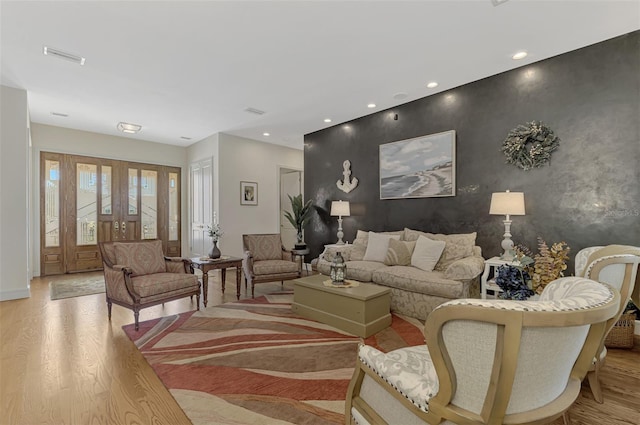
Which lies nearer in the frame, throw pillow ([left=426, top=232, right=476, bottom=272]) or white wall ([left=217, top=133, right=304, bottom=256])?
throw pillow ([left=426, top=232, right=476, bottom=272])

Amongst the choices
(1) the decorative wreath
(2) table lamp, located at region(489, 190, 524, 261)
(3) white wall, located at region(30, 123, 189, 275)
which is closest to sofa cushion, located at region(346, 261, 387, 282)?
(2) table lamp, located at region(489, 190, 524, 261)

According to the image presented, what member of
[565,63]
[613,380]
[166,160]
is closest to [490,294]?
[613,380]

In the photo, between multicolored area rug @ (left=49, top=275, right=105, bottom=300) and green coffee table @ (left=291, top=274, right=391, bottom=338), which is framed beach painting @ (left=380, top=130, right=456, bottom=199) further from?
multicolored area rug @ (left=49, top=275, right=105, bottom=300)

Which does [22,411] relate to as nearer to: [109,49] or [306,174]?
[109,49]

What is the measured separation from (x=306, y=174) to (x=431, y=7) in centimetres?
417

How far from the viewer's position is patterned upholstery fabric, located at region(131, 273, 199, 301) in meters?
3.12

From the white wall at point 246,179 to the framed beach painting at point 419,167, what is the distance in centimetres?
301

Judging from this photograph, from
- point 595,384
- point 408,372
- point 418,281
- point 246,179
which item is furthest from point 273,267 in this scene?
point 595,384

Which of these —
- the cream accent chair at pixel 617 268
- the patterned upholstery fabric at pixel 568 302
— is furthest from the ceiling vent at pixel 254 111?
the patterned upholstery fabric at pixel 568 302

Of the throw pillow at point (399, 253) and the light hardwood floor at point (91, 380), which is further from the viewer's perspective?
the throw pillow at point (399, 253)

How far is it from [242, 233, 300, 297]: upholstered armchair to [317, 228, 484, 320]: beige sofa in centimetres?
56

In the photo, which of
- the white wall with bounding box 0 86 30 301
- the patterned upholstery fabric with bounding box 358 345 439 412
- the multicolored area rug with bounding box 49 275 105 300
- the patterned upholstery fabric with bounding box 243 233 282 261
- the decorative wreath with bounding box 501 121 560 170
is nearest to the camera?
the patterned upholstery fabric with bounding box 358 345 439 412

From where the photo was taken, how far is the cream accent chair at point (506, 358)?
81 centimetres

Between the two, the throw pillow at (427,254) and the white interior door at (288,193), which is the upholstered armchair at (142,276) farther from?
the white interior door at (288,193)
